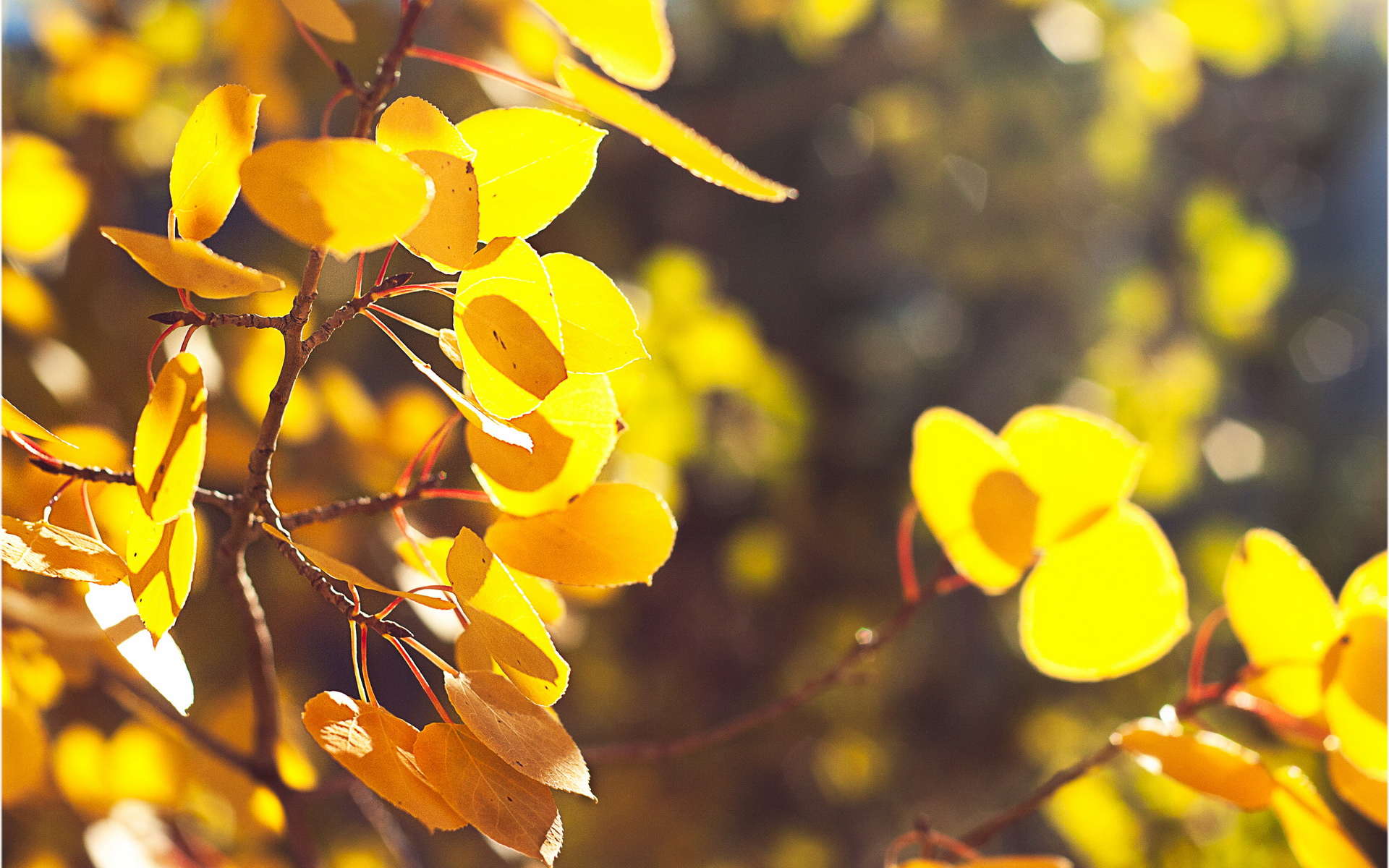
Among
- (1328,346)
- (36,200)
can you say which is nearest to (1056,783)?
(36,200)

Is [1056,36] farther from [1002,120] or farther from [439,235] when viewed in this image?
[439,235]

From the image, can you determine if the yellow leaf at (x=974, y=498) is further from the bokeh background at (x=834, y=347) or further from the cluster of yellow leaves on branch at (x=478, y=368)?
the bokeh background at (x=834, y=347)

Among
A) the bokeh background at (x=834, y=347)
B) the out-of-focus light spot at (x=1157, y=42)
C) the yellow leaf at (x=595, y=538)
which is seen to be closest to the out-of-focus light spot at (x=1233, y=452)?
the bokeh background at (x=834, y=347)

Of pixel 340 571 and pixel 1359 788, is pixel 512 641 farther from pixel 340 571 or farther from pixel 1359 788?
pixel 1359 788

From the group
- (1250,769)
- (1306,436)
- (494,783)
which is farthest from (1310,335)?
(494,783)

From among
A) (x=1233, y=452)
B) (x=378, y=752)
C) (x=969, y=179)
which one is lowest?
(x=1233, y=452)

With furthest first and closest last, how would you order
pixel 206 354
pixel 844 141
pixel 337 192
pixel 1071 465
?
pixel 844 141 → pixel 206 354 → pixel 1071 465 → pixel 337 192

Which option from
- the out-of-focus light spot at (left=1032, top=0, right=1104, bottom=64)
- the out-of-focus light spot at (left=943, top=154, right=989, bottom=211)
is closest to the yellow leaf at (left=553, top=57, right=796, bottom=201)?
the out-of-focus light spot at (left=1032, top=0, right=1104, bottom=64)
